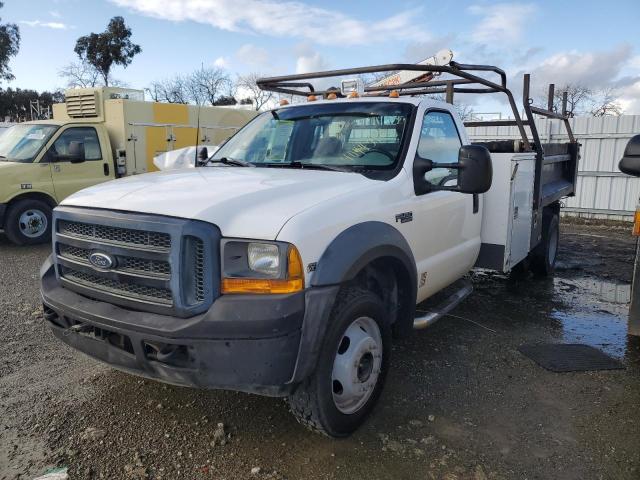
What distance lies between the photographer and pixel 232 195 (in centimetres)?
272

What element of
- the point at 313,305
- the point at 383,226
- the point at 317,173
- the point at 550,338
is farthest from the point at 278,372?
the point at 550,338

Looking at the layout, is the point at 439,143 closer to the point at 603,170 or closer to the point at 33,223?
the point at 33,223

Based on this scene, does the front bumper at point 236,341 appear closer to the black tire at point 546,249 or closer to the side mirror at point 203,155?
the side mirror at point 203,155

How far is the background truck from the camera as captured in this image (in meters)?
8.35

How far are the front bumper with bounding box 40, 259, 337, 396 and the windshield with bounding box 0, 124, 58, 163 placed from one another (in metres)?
7.26

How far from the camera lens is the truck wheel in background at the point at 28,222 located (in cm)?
826

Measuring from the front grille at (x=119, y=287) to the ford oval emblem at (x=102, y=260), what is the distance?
0.26 feet

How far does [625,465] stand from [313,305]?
1.90m

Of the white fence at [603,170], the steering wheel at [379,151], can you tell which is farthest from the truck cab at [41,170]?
the white fence at [603,170]

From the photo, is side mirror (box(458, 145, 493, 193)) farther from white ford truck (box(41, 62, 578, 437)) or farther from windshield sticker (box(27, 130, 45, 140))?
windshield sticker (box(27, 130, 45, 140))

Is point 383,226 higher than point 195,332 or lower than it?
higher

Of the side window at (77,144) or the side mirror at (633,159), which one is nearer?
the side mirror at (633,159)

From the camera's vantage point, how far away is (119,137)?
33.7 feet

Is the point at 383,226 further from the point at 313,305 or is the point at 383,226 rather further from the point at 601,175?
the point at 601,175
